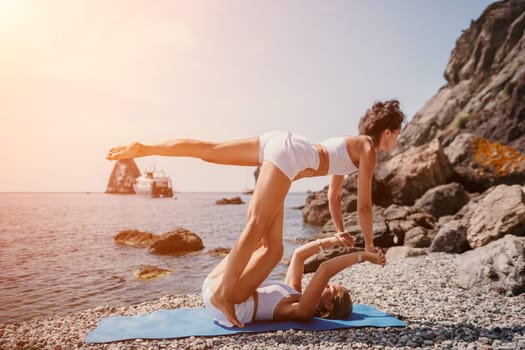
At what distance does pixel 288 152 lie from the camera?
427cm

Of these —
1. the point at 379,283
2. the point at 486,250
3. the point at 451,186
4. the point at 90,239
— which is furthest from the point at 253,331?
the point at 90,239

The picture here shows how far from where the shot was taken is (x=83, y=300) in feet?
29.3

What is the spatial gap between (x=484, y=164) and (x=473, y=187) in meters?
1.12

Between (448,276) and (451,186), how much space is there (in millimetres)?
9242

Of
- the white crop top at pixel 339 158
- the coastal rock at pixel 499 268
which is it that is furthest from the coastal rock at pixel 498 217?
the white crop top at pixel 339 158

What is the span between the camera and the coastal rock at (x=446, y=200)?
1513cm

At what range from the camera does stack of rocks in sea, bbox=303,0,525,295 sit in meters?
6.83

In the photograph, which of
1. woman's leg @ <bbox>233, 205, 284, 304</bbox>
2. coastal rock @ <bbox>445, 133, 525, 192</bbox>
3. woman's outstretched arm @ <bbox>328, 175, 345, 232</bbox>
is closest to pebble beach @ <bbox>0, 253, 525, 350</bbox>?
woman's leg @ <bbox>233, 205, 284, 304</bbox>

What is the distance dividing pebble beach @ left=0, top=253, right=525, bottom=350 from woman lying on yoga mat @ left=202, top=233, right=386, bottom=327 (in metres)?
0.31

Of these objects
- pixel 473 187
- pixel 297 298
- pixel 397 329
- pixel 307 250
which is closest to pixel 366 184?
pixel 307 250

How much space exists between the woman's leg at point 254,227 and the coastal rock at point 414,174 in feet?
46.3

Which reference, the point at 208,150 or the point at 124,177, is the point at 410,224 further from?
the point at 124,177

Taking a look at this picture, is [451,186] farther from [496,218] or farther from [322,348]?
[322,348]

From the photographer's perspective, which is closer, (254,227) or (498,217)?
(254,227)
